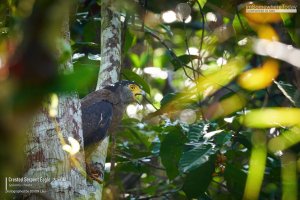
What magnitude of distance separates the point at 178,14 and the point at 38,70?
4.54 metres

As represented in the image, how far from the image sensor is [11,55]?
0.60 meters

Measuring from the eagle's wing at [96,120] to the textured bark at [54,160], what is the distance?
1.54m

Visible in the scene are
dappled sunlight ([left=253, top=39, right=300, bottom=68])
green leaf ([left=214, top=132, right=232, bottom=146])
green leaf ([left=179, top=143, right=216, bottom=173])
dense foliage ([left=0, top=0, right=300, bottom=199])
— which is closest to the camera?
dappled sunlight ([left=253, top=39, right=300, bottom=68])

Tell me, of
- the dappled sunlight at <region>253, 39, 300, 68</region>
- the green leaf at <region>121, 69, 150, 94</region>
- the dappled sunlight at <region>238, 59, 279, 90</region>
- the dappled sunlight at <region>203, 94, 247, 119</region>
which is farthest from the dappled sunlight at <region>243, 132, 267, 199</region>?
the green leaf at <region>121, 69, 150, 94</region>

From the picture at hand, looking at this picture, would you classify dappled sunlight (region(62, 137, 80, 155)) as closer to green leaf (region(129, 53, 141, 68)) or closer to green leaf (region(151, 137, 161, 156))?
green leaf (region(151, 137, 161, 156))

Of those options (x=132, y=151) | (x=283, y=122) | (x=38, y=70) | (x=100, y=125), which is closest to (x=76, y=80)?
(x=38, y=70)

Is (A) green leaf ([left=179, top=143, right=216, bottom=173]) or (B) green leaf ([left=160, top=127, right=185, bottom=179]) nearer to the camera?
(A) green leaf ([left=179, top=143, right=216, bottom=173])

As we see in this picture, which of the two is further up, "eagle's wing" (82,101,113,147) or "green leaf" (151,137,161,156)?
"eagle's wing" (82,101,113,147)

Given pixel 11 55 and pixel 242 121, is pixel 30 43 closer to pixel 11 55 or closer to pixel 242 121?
pixel 11 55

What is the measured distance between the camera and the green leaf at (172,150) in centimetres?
416

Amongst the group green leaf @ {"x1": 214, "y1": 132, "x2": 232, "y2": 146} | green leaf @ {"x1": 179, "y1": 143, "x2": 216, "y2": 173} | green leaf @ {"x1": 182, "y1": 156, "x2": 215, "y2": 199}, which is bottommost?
green leaf @ {"x1": 182, "y1": 156, "x2": 215, "y2": 199}

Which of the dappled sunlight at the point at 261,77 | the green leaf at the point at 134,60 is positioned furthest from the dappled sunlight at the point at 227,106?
the green leaf at the point at 134,60

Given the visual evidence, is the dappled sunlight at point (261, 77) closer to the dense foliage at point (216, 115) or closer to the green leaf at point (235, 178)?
the dense foliage at point (216, 115)

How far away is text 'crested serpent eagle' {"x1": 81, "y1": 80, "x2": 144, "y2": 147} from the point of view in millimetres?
4453
